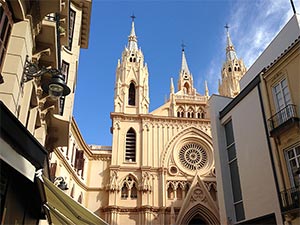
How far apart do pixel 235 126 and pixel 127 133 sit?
64.1 ft

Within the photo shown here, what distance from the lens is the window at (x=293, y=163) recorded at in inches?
466

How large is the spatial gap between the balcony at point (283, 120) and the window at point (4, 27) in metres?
10.7

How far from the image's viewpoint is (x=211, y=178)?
33562 mm

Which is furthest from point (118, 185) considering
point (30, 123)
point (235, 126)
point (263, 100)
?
point (30, 123)

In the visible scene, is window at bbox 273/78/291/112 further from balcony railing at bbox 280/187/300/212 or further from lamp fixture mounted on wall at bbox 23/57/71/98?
lamp fixture mounted on wall at bbox 23/57/71/98

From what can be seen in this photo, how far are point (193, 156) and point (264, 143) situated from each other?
21344mm

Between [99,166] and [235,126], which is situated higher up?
[99,166]

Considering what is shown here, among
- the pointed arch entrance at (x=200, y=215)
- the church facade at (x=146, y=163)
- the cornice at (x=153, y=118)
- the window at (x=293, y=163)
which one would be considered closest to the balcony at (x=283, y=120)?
the window at (x=293, y=163)

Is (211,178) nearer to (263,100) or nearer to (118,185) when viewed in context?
(118,185)

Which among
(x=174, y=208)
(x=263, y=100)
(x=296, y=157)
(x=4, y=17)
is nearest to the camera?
(x=4, y=17)

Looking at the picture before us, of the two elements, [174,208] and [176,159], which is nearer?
[174,208]

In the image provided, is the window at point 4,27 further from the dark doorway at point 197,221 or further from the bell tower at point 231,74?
the bell tower at point 231,74

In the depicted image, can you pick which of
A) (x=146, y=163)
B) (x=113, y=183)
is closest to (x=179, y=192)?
(x=146, y=163)

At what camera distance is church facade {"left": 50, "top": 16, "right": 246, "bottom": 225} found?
30266 millimetres
